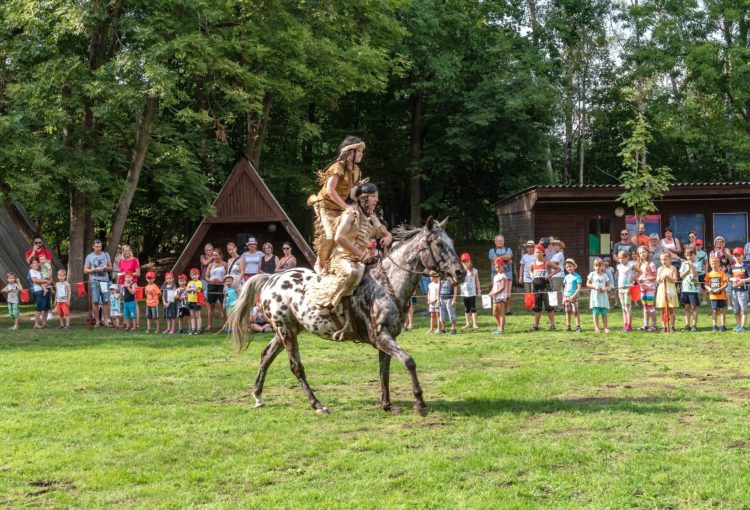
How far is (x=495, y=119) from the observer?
34281mm

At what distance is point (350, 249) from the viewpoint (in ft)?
30.3

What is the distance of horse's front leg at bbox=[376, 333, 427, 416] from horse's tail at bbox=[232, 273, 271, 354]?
1938 millimetres

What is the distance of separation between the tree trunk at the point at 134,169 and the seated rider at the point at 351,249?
15.6 meters

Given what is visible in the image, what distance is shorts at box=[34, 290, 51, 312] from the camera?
65.6 ft

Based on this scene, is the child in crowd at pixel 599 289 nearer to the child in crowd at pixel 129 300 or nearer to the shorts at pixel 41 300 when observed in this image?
the child in crowd at pixel 129 300

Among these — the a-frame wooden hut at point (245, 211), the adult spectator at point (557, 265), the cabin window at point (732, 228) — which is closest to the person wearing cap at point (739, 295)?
the adult spectator at point (557, 265)

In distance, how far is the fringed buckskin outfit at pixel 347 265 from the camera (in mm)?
9281

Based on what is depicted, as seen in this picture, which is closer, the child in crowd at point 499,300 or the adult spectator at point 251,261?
the child in crowd at point 499,300

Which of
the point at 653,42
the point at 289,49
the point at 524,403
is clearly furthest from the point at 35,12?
the point at 653,42

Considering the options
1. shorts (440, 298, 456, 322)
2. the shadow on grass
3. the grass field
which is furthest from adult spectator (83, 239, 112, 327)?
the shadow on grass

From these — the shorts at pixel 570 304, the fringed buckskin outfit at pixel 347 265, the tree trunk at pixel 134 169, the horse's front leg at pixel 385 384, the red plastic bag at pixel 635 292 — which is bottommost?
the horse's front leg at pixel 385 384

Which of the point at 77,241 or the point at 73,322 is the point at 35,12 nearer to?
the point at 77,241

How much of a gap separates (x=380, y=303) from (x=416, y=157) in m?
28.5

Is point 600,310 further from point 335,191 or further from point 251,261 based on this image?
point 335,191
